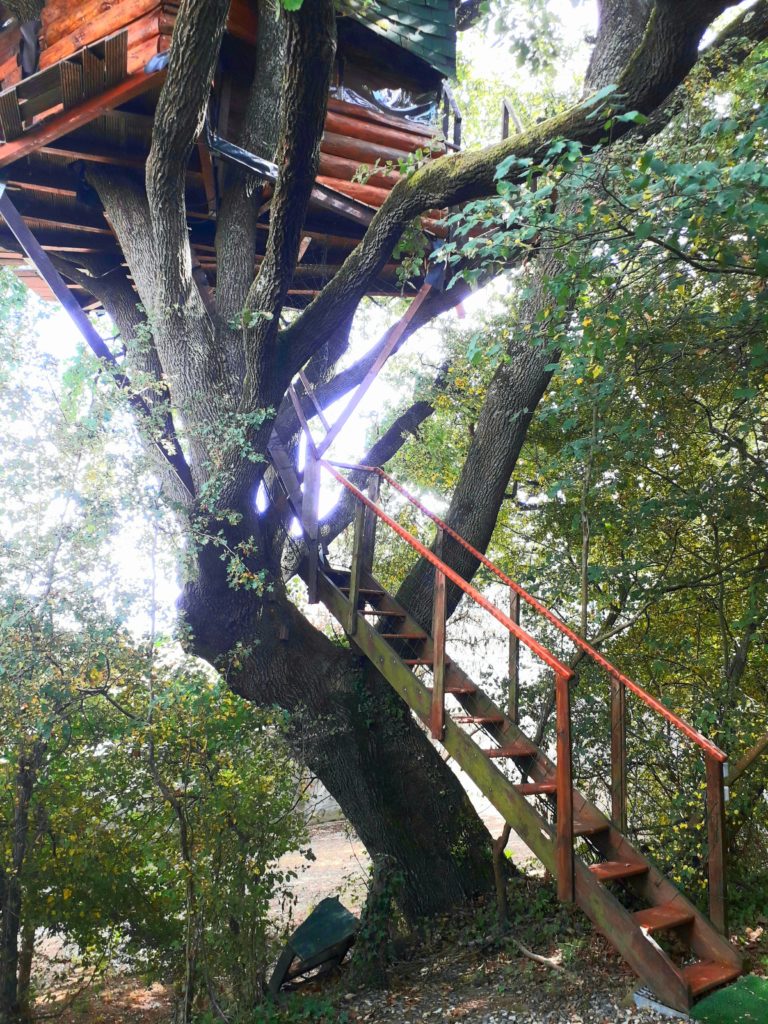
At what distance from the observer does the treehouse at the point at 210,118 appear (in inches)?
199

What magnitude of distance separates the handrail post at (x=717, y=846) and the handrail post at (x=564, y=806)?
0.68m

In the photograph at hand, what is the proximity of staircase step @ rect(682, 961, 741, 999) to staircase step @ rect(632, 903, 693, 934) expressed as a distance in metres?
0.19

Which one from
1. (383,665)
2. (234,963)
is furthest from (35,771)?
(383,665)

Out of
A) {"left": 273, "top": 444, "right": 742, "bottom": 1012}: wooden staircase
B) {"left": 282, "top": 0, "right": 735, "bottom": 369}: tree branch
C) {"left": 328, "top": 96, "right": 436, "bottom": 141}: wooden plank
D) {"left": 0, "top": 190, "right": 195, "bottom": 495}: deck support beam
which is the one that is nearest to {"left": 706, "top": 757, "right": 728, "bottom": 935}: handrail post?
{"left": 273, "top": 444, "right": 742, "bottom": 1012}: wooden staircase

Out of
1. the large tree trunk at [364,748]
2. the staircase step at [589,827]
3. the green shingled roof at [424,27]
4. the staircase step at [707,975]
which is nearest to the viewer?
the staircase step at [707,975]

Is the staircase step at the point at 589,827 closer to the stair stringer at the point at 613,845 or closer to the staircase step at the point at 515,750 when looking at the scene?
the stair stringer at the point at 613,845

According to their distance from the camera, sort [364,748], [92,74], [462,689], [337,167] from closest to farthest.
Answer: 1. [92,74]
2. [462,689]
3. [364,748]
4. [337,167]

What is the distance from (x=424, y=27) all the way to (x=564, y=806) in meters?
6.00

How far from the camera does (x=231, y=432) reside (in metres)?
5.06

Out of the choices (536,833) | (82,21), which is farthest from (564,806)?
(82,21)

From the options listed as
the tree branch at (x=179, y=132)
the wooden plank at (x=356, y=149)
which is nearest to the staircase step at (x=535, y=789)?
the tree branch at (x=179, y=132)

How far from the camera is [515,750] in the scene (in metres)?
5.11

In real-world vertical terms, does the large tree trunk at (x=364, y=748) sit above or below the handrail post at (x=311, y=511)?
below

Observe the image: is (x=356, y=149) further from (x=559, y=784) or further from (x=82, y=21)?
(x=559, y=784)
